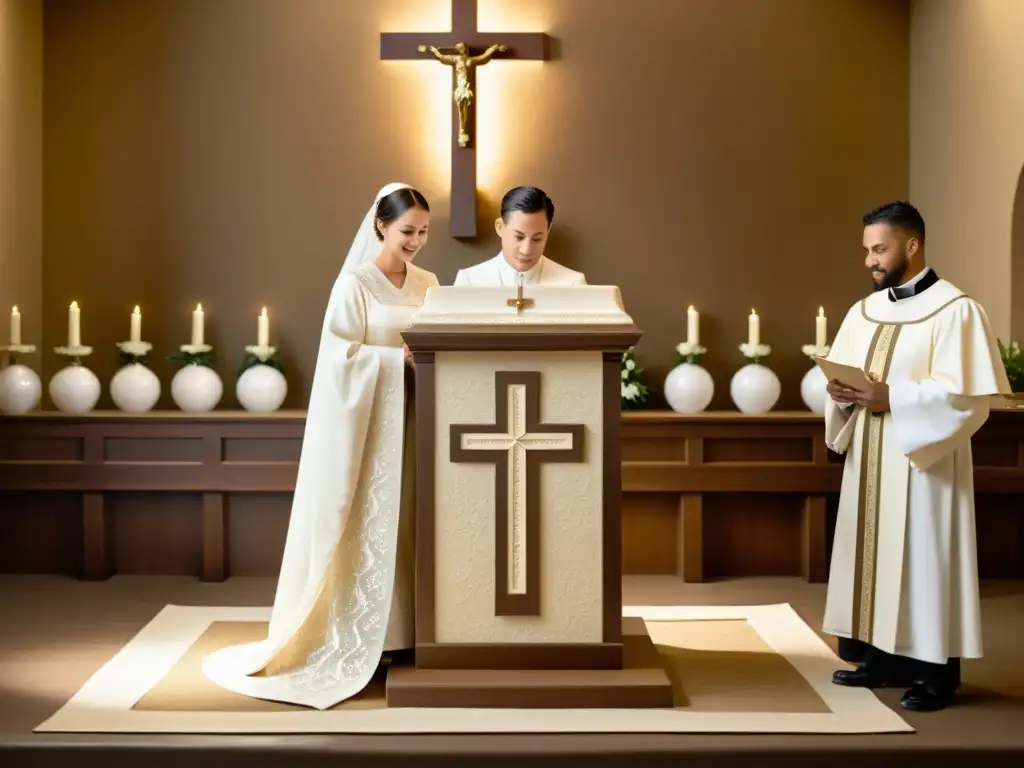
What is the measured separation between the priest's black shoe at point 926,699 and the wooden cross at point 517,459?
1.21 metres

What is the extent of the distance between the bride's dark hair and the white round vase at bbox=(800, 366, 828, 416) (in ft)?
9.19

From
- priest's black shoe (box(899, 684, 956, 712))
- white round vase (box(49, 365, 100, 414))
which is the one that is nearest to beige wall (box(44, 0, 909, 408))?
white round vase (box(49, 365, 100, 414))

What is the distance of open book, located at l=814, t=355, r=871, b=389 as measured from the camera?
12.6ft

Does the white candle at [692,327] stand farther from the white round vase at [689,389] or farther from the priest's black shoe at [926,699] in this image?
the priest's black shoe at [926,699]

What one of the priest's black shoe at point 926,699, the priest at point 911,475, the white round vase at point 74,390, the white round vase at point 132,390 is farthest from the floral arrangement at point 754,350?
the white round vase at point 74,390

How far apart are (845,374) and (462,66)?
10.5ft

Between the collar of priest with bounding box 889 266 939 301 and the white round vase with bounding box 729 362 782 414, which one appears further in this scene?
the white round vase with bounding box 729 362 782 414

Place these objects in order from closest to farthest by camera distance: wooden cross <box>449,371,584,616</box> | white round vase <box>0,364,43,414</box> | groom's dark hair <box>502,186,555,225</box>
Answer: wooden cross <box>449,371,584,616</box> < groom's dark hair <box>502,186,555,225</box> < white round vase <box>0,364,43,414</box>

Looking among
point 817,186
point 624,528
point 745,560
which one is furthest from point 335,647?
point 817,186

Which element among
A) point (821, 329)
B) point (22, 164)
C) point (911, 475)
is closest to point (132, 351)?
point (22, 164)

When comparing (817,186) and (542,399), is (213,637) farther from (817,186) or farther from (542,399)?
(817,186)

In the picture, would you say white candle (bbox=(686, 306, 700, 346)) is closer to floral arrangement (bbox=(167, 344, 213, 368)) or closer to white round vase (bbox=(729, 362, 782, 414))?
white round vase (bbox=(729, 362, 782, 414))

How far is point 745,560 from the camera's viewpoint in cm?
611

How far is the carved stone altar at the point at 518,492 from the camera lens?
367cm
